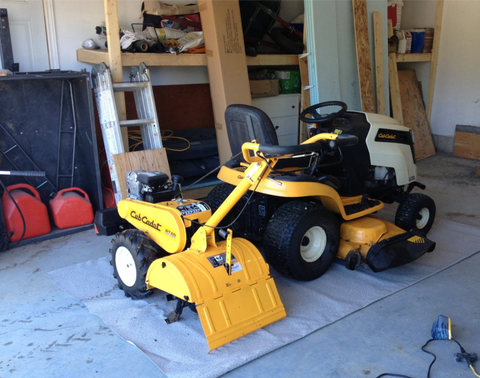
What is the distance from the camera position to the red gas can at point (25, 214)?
139 inches

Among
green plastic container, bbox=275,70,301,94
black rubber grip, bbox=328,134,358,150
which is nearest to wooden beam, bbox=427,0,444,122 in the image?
green plastic container, bbox=275,70,301,94

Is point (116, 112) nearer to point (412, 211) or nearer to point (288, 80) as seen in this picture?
point (288, 80)

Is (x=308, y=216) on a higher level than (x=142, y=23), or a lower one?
lower

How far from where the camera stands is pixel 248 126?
9.27 ft

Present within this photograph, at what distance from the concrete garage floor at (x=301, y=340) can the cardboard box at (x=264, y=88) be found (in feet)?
9.70

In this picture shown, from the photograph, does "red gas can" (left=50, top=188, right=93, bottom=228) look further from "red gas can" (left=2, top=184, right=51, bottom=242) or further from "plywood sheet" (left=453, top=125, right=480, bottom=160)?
"plywood sheet" (left=453, top=125, right=480, bottom=160)

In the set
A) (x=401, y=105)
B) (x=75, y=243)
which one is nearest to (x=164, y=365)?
(x=75, y=243)

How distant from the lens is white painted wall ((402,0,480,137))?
6438 mm

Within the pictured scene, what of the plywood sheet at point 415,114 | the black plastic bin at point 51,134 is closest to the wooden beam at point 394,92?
the plywood sheet at point 415,114

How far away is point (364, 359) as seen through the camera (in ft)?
7.08

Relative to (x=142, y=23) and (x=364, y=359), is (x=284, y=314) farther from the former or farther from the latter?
(x=142, y=23)

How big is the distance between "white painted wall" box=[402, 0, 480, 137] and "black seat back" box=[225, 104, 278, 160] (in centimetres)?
504

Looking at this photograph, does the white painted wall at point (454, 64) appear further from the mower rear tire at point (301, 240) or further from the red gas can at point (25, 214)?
the red gas can at point (25, 214)

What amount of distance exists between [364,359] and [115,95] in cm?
305
